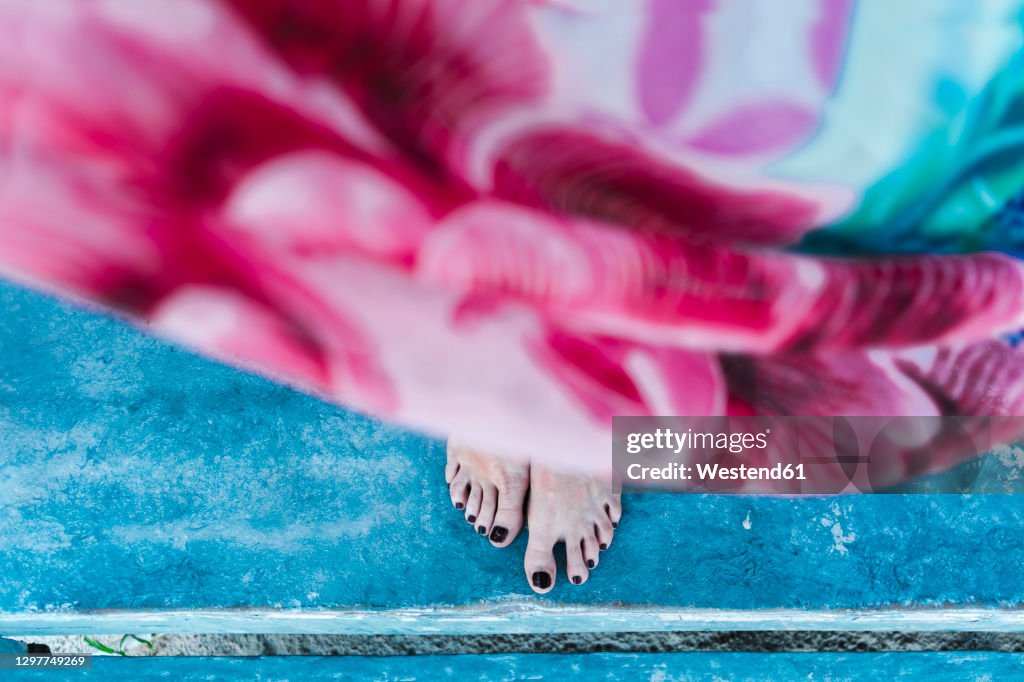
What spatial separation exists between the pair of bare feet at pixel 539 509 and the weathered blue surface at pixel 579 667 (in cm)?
15

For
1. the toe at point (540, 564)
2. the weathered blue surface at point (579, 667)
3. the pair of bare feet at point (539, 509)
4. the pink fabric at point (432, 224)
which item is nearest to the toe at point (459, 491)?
the pair of bare feet at point (539, 509)

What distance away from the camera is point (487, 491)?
38.6 inches

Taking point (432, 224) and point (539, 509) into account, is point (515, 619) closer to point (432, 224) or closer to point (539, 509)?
point (539, 509)

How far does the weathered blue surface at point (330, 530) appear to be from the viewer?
3.09ft

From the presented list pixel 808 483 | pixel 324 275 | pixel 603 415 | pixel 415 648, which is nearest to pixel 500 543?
pixel 415 648

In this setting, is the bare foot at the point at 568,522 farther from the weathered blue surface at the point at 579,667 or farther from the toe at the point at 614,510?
the weathered blue surface at the point at 579,667

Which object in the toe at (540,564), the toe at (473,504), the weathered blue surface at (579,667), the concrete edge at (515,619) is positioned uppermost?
the toe at (473,504)

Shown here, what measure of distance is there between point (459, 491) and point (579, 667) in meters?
0.31

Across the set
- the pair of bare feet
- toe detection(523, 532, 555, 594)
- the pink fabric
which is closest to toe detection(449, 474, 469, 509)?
the pair of bare feet

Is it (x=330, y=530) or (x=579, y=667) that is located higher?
(x=330, y=530)

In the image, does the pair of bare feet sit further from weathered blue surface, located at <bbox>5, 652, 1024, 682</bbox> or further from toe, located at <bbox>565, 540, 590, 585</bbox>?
weathered blue surface, located at <bbox>5, 652, 1024, 682</bbox>

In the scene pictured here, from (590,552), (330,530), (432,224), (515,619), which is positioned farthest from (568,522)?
(432,224)

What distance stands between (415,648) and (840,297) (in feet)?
3.08

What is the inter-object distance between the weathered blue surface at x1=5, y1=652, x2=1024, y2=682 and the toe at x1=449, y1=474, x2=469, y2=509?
0.23 meters
